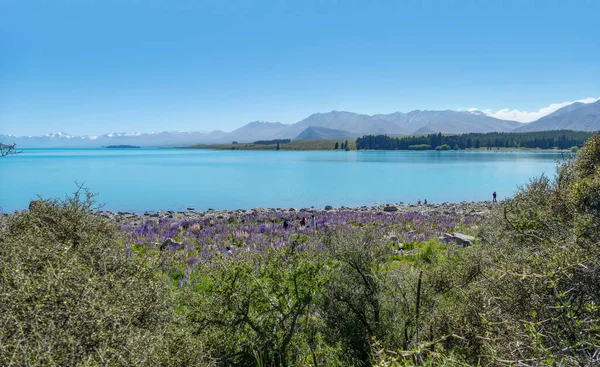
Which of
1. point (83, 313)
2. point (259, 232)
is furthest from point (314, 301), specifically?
point (259, 232)

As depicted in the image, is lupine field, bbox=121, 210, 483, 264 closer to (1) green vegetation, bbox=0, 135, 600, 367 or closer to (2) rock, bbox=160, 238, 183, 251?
(2) rock, bbox=160, 238, 183, 251

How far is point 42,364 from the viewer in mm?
2572

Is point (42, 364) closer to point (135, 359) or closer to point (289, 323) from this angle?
point (135, 359)

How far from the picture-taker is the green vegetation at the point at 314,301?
2.90m

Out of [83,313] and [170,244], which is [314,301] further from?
[170,244]

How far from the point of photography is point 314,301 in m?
5.40

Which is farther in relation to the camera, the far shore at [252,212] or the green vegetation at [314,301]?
the far shore at [252,212]

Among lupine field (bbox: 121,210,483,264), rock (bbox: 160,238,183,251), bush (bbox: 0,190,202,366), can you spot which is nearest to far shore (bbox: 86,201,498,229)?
lupine field (bbox: 121,210,483,264)

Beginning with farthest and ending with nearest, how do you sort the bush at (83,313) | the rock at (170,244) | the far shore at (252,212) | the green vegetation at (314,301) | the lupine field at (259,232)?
the far shore at (252,212) < the rock at (170,244) < the lupine field at (259,232) < the green vegetation at (314,301) < the bush at (83,313)

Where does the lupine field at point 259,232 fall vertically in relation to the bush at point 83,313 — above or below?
below

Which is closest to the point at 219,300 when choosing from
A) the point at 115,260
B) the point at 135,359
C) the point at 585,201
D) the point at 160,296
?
the point at 160,296

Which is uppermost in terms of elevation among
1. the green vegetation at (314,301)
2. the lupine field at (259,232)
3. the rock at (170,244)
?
the green vegetation at (314,301)

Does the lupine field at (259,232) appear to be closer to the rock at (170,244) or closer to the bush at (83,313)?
the rock at (170,244)

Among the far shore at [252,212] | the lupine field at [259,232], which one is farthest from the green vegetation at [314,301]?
the far shore at [252,212]
